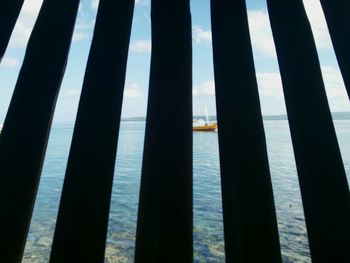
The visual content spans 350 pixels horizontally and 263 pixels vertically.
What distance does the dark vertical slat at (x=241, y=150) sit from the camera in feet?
2.43

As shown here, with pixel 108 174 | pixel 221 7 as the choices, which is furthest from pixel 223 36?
pixel 108 174

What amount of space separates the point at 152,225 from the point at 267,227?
33cm

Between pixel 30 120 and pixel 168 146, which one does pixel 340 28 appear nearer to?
pixel 168 146

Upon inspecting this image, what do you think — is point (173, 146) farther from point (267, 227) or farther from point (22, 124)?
point (22, 124)

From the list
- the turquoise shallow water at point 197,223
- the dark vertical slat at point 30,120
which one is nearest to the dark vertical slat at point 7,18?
the dark vertical slat at point 30,120

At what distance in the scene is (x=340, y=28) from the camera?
904 mm

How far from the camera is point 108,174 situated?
0.80 m

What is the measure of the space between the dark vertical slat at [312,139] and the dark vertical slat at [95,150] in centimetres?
57

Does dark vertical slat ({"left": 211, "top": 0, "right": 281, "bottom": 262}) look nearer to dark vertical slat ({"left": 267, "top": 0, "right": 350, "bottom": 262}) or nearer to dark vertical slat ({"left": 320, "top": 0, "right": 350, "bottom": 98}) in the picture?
dark vertical slat ({"left": 267, "top": 0, "right": 350, "bottom": 262})

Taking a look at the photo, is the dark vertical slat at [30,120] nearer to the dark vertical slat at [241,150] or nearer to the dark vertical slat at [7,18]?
the dark vertical slat at [7,18]

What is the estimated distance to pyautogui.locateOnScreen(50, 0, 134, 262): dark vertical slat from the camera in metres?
0.75

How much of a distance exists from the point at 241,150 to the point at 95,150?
454 millimetres

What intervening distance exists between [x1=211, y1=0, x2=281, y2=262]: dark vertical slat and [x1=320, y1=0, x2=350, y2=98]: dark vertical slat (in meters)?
0.29

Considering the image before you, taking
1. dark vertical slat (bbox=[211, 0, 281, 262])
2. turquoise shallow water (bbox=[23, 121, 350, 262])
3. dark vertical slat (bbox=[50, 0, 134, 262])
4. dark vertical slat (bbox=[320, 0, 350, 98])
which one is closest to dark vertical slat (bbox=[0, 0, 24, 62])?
dark vertical slat (bbox=[50, 0, 134, 262])
